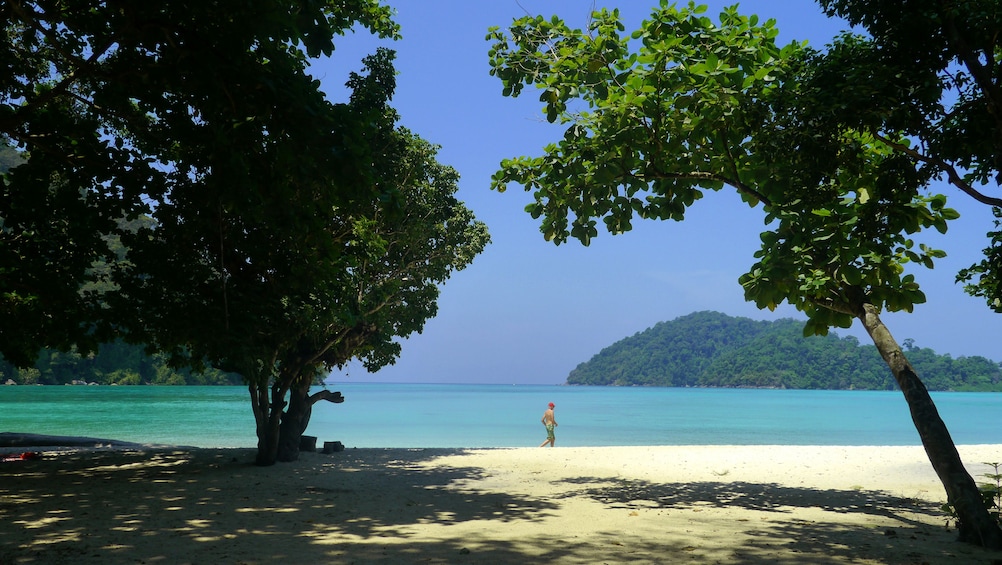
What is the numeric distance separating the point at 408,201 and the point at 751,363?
17524 centimetres

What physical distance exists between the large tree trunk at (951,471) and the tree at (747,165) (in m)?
0.01

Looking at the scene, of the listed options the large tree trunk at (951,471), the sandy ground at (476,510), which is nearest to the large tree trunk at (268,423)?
the sandy ground at (476,510)

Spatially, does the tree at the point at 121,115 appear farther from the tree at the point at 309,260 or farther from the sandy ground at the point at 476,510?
the sandy ground at the point at 476,510

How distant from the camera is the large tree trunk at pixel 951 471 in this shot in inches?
267

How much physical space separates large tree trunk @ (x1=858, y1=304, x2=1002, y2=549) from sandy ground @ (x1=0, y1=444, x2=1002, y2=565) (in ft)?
0.81

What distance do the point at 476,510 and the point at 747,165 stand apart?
19.3 ft

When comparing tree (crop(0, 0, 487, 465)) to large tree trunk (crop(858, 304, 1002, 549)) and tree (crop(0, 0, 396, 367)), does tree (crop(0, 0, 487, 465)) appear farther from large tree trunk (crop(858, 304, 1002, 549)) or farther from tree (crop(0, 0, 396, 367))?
large tree trunk (crop(858, 304, 1002, 549))

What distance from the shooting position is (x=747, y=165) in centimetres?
941

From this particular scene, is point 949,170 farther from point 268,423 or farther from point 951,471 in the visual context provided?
point 268,423

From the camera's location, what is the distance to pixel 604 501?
9.95 m

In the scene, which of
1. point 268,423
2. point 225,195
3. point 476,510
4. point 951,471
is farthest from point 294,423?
point 951,471

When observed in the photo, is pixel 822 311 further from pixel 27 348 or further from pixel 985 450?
pixel 985 450

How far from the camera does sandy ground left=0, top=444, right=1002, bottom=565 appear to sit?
6.28 metres

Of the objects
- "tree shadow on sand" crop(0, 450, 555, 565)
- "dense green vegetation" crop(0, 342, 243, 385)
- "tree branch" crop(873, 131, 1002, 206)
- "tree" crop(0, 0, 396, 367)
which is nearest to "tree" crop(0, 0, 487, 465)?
"tree" crop(0, 0, 396, 367)
